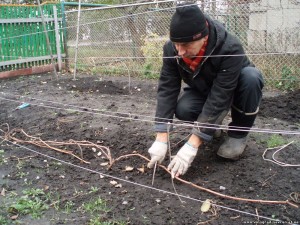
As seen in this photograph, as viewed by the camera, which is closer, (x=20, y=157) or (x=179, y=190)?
(x=179, y=190)

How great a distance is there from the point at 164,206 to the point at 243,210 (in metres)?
0.47

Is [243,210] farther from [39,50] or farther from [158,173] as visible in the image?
[39,50]

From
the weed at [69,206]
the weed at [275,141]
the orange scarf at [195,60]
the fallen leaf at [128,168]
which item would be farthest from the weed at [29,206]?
the weed at [275,141]

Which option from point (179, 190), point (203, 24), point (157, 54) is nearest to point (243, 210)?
point (179, 190)

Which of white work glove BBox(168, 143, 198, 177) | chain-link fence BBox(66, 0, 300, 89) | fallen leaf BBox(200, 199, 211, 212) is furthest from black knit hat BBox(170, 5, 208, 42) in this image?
chain-link fence BBox(66, 0, 300, 89)

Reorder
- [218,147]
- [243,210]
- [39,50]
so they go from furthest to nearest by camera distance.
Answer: [39,50], [218,147], [243,210]

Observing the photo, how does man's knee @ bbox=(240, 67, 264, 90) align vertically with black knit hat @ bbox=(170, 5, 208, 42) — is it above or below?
below

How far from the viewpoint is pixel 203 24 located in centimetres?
202

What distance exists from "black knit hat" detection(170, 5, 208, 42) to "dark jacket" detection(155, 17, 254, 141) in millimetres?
228

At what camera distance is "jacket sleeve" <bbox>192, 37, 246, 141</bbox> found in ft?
7.18

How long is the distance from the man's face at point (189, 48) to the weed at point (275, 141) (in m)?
1.14

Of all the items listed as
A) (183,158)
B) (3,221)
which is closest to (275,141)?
(183,158)

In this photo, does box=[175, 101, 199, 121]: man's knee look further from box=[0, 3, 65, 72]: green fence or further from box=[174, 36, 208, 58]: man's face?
box=[0, 3, 65, 72]: green fence

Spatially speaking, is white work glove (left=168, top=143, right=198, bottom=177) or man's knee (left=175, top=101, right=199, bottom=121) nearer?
white work glove (left=168, top=143, right=198, bottom=177)
